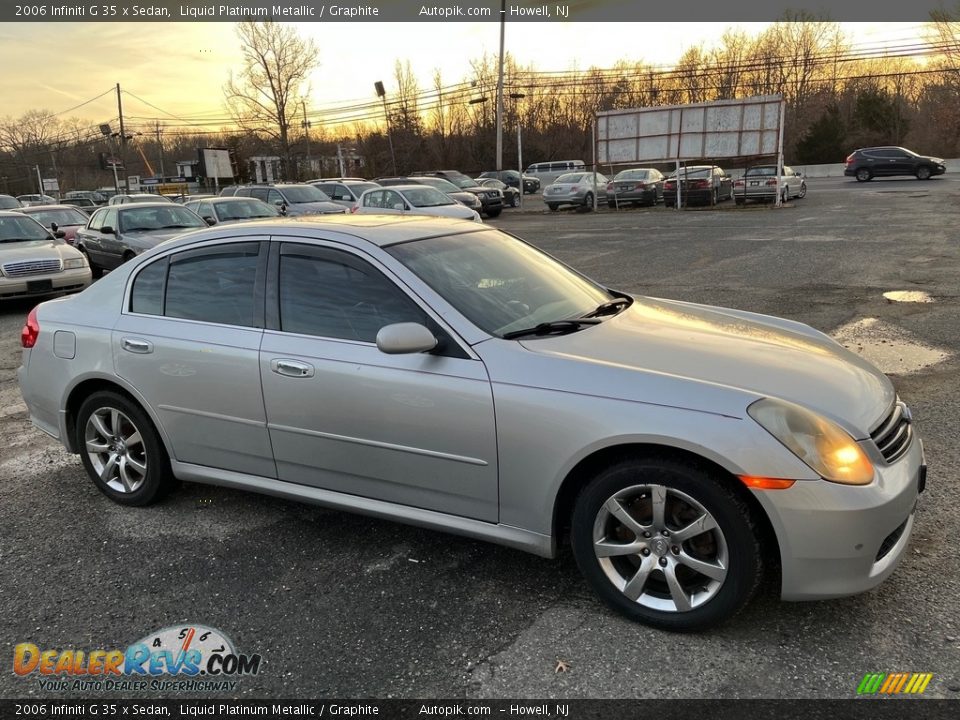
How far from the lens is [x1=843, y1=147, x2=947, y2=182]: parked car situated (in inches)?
1337

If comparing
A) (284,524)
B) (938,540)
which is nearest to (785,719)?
(938,540)

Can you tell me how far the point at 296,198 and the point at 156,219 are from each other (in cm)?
749

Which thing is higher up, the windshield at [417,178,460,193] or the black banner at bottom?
the windshield at [417,178,460,193]

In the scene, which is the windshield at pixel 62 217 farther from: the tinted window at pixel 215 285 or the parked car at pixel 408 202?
the tinted window at pixel 215 285

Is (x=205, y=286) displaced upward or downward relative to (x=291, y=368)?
upward

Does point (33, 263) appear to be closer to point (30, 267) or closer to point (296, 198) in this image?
point (30, 267)

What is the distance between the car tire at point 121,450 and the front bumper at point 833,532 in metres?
3.19

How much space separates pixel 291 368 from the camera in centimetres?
333

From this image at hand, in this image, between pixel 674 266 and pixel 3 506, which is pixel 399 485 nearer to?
pixel 3 506

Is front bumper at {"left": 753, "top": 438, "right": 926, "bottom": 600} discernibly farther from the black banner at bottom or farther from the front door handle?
the front door handle

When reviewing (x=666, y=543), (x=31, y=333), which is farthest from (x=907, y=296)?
(x=31, y=333)

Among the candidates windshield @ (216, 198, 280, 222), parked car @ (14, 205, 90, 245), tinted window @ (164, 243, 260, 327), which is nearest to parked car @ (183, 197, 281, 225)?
windshield @ (216, 198, 280, 222)

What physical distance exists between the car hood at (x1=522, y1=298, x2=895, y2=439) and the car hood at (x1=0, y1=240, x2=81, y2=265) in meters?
10.4

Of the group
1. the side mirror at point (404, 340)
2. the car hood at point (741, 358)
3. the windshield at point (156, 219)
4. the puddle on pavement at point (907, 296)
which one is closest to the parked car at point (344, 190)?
the windshield at point (156, 219)
